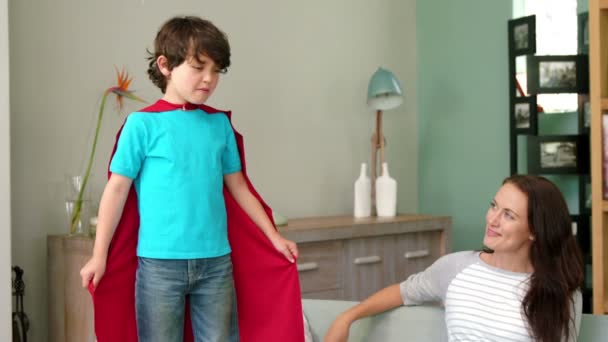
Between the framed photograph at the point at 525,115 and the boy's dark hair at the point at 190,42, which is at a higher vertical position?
the boy's dark hair at the point at 190,42

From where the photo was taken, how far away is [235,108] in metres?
4.09

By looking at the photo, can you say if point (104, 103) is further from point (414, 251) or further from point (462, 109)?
point (462, 109)

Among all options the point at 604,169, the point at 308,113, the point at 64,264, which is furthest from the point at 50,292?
the point at 604,169

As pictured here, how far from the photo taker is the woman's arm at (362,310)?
2113 mm

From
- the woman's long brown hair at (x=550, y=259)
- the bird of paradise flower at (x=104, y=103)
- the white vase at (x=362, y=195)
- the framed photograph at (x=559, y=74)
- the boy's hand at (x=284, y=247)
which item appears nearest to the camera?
the woman's long brown hair at (x=550, y=259)

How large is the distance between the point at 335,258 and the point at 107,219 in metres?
1.98

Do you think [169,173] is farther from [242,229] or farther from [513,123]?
[513,123]

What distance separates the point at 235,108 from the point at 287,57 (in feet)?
1.40

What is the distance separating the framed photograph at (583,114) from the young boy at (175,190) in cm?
234

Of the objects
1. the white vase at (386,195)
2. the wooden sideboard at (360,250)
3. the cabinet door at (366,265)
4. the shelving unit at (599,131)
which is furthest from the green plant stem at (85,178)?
the shelving unit at (599,131)

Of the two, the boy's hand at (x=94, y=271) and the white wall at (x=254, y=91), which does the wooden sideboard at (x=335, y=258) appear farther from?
the boy's hand at (x=94, y=271)

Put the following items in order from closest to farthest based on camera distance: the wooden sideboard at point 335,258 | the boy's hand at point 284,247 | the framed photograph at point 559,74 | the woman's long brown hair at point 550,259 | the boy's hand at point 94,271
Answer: the boy's hand at point 94,271
the woman's long brown hair at point 550,259
the boy's hand at point 284,247
the wooden sideboard at point 335,258
the framed photograph at point 559,74

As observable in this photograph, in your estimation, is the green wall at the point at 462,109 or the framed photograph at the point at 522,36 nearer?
the framed photograph at the point at 522,36

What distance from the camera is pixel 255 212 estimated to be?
84.5 inches
